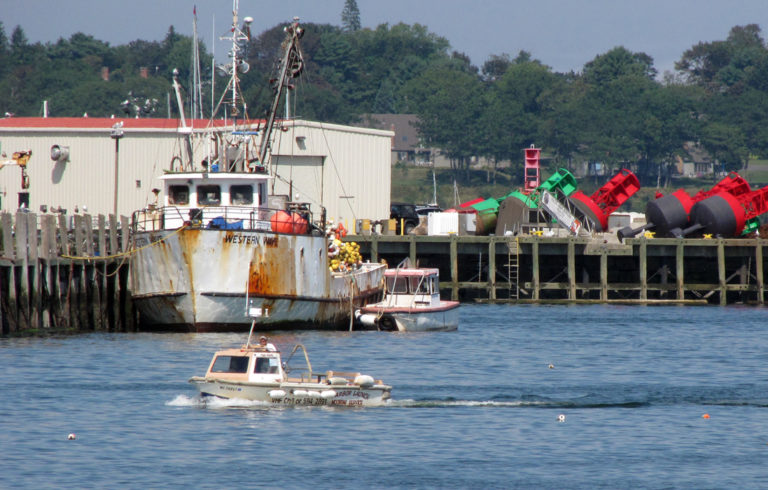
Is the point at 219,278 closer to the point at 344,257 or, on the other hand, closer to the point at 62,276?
the point at 62,276

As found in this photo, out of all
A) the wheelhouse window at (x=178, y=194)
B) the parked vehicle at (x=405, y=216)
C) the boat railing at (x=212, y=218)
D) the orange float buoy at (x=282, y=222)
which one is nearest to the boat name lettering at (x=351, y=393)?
the boat railing at (x=212, y=218)

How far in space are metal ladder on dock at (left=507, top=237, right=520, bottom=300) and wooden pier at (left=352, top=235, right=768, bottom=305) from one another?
0.16 ft

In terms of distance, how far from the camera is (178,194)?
1812 inches

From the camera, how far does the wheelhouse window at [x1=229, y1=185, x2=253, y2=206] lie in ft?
151

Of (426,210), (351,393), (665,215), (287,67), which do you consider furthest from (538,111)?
(351,393)

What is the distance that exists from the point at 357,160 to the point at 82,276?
31024 millimetres

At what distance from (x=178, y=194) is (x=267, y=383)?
1629 centimetres

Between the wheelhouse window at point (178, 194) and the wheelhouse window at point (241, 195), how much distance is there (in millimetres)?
1512

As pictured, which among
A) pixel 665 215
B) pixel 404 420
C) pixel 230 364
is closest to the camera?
pixel 404 420

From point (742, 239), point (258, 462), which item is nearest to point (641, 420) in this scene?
point (258, 462)

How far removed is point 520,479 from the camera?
25750 mm

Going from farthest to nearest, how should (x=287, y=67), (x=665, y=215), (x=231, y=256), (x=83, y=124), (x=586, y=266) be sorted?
(x=665, y=215)
(x=586, y=266)
(x=83, y=124)
(x=287, y=67)
(x=231, y=256)

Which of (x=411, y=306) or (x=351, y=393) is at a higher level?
(x=411, y=306)

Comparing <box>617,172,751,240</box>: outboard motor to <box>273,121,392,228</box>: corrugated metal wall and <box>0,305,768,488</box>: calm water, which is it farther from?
<box>0,305,768,488</box>: calm water
